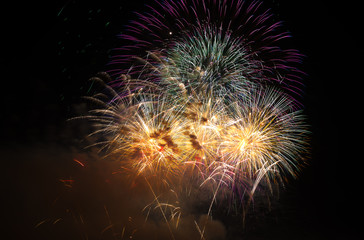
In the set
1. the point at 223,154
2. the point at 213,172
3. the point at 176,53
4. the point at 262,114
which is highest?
the point at 176,53

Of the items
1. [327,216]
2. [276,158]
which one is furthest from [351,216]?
[276,158]

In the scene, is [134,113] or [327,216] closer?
[134,113]

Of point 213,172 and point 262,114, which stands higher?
point 262,114

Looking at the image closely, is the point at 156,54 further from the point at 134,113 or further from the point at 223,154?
the point at 223,154

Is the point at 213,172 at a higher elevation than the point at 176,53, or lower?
lower

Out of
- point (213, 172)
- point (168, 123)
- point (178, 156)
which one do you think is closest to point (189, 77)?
point (168, 123)

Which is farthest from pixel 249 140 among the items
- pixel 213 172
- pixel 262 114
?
pixel 213 172

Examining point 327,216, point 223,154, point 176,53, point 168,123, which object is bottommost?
point 327,216

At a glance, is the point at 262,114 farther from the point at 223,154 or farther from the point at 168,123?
the point at 168,123

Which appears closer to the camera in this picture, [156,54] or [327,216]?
[156,54]
